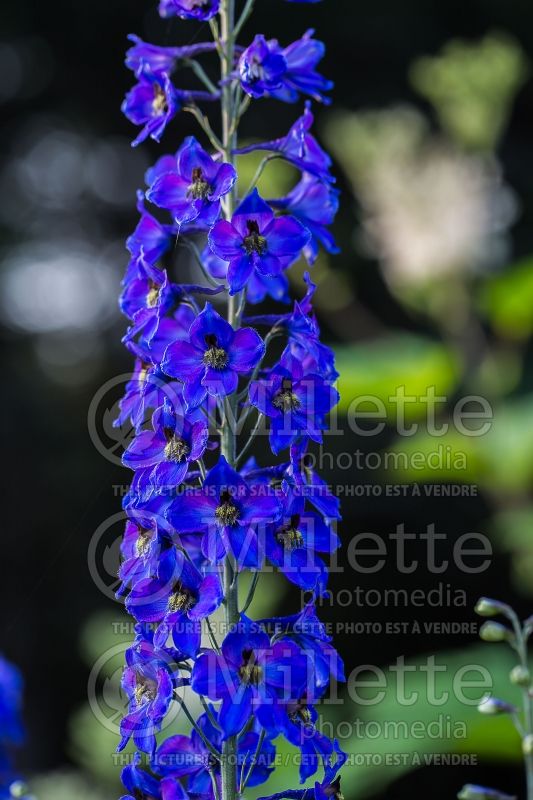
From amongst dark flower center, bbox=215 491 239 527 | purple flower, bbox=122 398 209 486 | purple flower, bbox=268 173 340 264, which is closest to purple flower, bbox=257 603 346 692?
dark flower center, bbox=215 491 239 527

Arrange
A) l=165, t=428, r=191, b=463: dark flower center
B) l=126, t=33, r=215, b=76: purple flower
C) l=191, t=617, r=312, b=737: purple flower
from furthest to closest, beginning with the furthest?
l=126, t=33, r=215, b=76: purple flower → l=165, t=428, r=191, b=463: dark flower center → l=191, t=617, r=312, b=737: purple flower

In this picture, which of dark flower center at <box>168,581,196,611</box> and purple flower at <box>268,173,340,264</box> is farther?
purple flower at <box>268,173,340,264</box>

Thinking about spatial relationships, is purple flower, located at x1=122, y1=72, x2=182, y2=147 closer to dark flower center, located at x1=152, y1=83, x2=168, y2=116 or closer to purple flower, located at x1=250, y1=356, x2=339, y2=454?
dark flower center, located at x1=152, y1=83, x2=168, y2=116

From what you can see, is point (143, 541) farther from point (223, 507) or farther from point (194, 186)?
point (194, 186)

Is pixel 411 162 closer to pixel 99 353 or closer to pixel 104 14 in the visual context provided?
pixel 104 14

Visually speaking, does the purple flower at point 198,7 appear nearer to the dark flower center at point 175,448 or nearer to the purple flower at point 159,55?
the purple flower at point 159,55

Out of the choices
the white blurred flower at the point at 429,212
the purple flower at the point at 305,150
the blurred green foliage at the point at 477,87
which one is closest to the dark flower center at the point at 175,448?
the purple flower at the point at 305,150

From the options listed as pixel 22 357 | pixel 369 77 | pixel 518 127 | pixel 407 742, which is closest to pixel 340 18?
pixel 369 77
